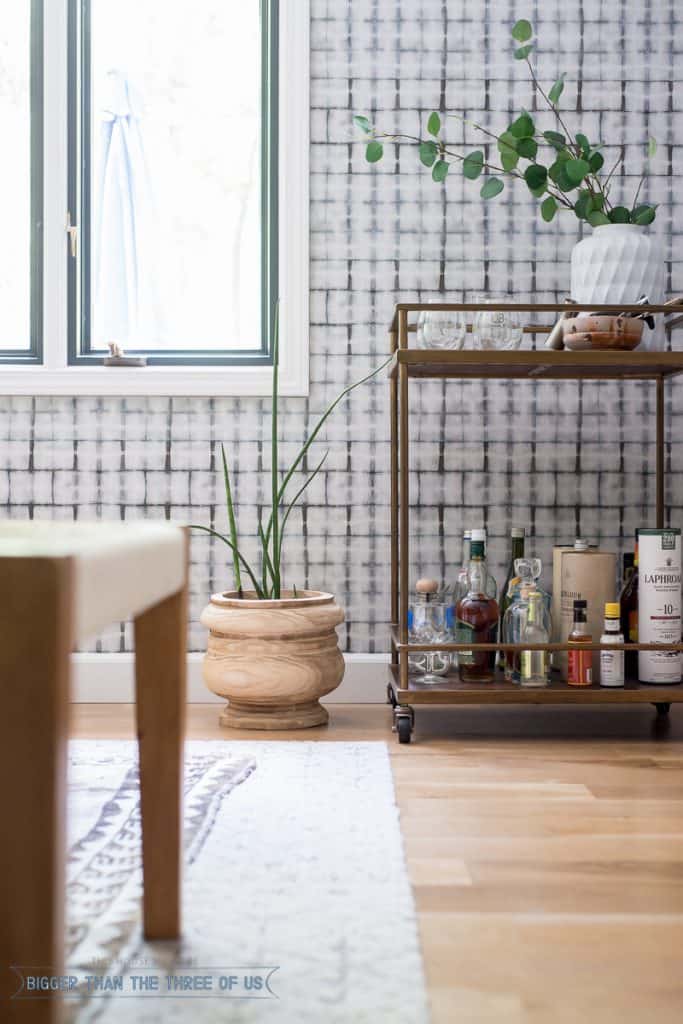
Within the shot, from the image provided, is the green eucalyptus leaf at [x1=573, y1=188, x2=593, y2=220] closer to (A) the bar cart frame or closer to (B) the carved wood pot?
(A) the bar cart frame

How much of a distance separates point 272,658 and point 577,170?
111 centimetres

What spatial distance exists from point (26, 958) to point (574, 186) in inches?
68.5

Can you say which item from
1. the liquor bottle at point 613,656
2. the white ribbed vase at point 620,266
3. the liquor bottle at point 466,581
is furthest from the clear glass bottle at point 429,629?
the white ribbed vase at point 620,266

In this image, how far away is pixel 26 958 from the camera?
55cm

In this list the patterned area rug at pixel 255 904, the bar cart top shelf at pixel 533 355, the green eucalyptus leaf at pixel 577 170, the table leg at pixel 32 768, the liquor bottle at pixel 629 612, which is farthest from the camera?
the liquor bottle at pixel 629 612

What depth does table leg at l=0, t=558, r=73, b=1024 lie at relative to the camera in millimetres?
546

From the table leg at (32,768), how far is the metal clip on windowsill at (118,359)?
68.1 inches

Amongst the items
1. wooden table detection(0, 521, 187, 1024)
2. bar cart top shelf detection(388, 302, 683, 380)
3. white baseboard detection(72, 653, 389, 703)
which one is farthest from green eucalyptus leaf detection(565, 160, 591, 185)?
wooden table detection(0, 521, 187, 1024)

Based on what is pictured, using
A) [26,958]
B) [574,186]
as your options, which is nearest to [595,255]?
[574,186]

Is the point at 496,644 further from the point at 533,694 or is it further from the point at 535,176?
the point at 535,176

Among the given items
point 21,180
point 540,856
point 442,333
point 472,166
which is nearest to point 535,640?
point 442,333

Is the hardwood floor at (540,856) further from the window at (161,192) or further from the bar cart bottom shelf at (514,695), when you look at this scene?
the window at (161,192)

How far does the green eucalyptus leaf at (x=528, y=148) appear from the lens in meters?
1.93

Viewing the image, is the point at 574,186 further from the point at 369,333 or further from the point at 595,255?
the point at 369,333
